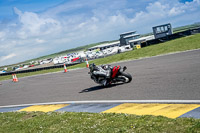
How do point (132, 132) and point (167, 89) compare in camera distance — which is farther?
point (167, 89)

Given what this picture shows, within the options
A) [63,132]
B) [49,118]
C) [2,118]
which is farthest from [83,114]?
[2,118]

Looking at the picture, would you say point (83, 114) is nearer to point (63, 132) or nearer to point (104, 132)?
point (63, 132)

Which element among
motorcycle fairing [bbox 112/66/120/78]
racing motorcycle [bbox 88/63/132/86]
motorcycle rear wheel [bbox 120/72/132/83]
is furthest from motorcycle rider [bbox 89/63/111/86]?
motorcycle rear wheel [bbox 120/72/132/83]

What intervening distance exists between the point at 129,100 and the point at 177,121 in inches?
130

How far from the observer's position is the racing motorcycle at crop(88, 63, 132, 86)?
11761mm

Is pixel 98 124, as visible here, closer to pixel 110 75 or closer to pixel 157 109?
pixel 157 109

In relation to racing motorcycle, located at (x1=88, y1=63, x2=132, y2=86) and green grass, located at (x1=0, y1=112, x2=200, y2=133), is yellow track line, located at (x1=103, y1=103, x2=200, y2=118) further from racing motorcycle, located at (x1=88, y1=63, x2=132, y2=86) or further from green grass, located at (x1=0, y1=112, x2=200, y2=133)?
racing motorcycle, located at (x1=88, y1=63, x2=132, y2=86)

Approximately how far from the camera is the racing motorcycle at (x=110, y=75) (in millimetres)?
11761

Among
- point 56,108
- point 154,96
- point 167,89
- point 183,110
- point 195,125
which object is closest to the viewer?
point 195,125

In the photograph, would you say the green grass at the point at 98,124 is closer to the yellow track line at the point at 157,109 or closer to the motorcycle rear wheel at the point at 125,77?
the yellow track line at the point at 157,109

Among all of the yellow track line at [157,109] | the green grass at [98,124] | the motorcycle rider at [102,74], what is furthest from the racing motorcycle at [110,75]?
the green grass at [98,124]

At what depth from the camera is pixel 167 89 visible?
29.2 feet

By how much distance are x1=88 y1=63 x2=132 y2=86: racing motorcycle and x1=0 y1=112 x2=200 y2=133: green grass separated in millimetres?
4032

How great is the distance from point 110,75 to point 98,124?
5853 millimetres
